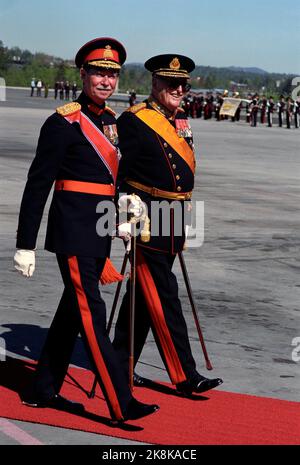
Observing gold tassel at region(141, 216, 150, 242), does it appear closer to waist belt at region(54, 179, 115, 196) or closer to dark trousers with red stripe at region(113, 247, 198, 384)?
dark trousers with red stripe at region(113, 247, 198, 384)

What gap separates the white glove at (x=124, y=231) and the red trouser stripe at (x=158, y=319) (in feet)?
0.73

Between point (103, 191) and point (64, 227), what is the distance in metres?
0.30

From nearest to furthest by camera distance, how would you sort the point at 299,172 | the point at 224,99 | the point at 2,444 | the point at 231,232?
1. the point at 2,444
2. the point at 231,232
3. the point at 299,172
4. the point at 224,99

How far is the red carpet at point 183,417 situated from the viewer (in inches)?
252

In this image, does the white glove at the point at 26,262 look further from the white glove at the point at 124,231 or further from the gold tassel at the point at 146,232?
the gold tassel at the point at 146,232

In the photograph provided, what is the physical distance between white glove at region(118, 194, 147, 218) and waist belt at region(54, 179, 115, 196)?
0.35 m

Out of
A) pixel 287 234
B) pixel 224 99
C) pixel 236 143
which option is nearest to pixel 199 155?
pixel 236 143

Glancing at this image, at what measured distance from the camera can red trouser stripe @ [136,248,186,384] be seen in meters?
7.22

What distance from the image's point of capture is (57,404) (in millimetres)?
6918

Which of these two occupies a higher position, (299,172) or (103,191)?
(103,191)

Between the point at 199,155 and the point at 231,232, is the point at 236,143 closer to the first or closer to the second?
the point at 199,155

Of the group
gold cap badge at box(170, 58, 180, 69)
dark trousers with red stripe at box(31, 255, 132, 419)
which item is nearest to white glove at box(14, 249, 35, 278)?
dark trousers with red stripe at box(31, 255, 132, 419)

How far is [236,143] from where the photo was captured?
132 ft

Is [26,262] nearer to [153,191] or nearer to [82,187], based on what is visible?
[82,187]
